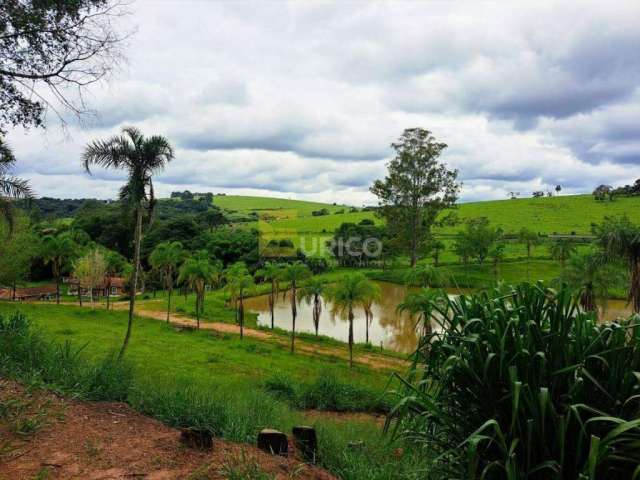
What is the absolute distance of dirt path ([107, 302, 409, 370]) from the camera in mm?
23312

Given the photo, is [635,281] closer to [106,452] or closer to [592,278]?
[592,278]

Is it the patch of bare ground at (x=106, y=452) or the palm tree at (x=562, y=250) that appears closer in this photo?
the patch of bare ground at (x=106, y=452)

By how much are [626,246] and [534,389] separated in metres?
16.2

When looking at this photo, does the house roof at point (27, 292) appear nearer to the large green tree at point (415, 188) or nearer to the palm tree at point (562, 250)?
the large green tree at point (415, 188)

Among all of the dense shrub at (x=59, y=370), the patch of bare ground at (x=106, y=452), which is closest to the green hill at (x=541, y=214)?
the dense shrub at (x=59, y=370)

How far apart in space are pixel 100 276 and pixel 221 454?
41.4 metres

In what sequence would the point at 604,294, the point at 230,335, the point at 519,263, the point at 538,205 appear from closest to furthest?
the point at 604,294
the point at 230,335
the point at 519,263
the point at 538,205

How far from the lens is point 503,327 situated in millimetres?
3320

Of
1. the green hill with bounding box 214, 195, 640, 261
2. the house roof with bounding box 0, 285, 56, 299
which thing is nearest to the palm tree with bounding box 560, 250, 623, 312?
the green hill with bounding box 214, 195, 640, 261

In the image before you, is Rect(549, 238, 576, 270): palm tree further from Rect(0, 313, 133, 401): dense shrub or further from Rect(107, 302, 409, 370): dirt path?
Rect(0, 313, 133, 401): dense shrub

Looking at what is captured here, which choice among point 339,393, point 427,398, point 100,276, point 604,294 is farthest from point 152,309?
point 427,398

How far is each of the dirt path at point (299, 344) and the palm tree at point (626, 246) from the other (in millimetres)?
8870

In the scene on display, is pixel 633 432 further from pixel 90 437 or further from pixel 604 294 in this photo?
pixel 604 294

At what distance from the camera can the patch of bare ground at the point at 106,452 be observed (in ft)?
12.8
